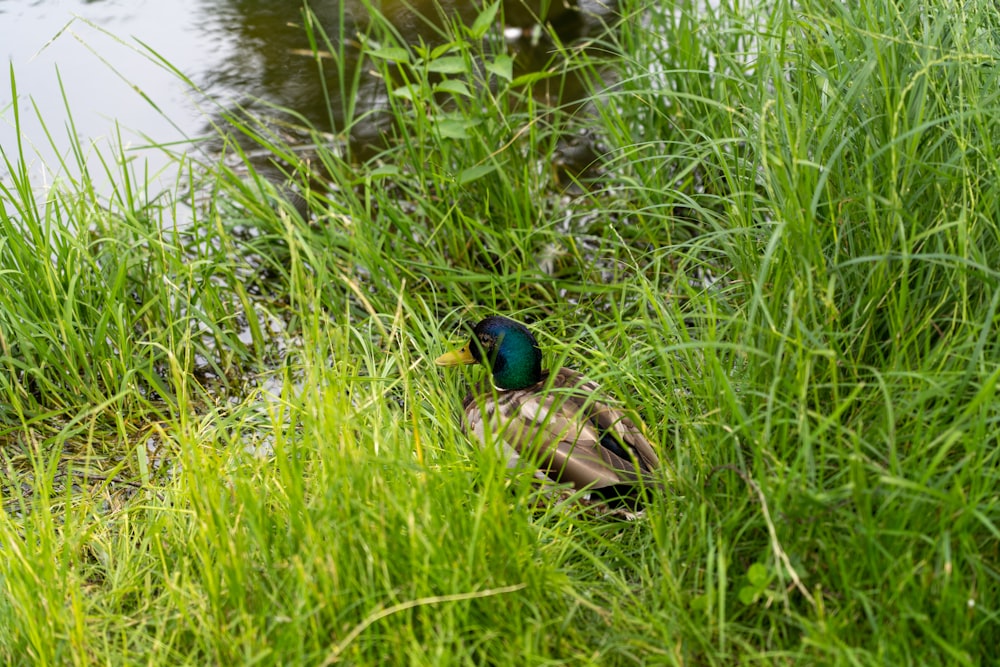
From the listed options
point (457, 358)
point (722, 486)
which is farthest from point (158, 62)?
point (722, 486)

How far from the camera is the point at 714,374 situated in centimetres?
222

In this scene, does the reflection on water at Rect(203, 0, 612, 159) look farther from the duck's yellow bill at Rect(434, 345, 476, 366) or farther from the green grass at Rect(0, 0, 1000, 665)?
the green grass at Rect(0, 0, 1000, 665)

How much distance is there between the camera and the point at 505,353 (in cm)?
298

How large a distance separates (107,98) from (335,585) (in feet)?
13.3

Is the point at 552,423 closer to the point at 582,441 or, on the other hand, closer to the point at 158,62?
the point at 582,441

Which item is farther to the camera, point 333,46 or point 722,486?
point 333,46

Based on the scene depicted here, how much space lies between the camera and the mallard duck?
2395mm

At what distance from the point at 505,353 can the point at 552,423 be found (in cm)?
37

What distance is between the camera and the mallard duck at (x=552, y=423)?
2395 mm

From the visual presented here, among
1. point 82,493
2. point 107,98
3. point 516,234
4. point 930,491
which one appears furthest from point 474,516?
point 107,98

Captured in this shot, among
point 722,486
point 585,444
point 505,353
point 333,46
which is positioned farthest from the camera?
point 333,46

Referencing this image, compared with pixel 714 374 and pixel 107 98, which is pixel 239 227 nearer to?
pixel 107 98

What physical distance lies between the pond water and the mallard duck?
2.30 m

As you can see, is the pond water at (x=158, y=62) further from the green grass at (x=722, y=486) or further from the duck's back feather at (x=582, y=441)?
the duck's back feather at (x=582, y=441)
